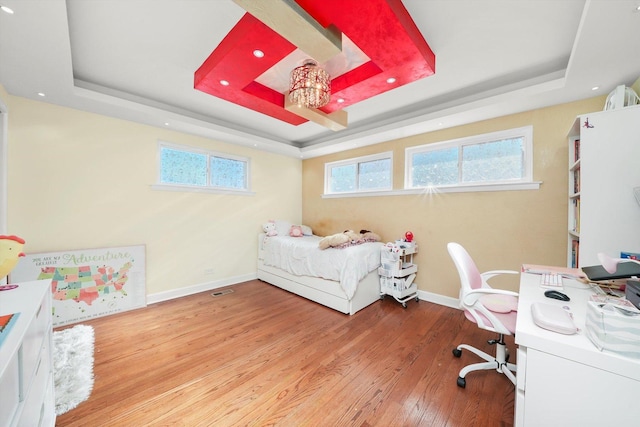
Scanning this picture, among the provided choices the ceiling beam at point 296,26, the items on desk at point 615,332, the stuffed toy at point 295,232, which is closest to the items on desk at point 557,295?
the items on desk at point 615,332

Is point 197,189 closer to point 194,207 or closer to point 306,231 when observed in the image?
point 194,207

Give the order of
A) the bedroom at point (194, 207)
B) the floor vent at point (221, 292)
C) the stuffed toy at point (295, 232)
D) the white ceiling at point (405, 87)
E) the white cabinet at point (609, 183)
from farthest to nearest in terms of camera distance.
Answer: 1. the stuffed toy at point (295, 232)
2. the floor vent at point (221, 292)
3. the bedroom at point (194, 207)
4. the white cabinet at point (609, 183)
5. the white ceiling at point (405, 87)

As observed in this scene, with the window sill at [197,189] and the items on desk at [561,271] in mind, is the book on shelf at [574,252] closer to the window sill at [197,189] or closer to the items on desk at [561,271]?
the items on desk at [561,271]

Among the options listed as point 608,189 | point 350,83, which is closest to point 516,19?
point 350,83

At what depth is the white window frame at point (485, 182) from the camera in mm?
2512

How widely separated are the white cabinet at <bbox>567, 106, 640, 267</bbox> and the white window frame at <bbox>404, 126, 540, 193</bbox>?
76cm

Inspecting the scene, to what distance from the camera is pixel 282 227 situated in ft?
14.1

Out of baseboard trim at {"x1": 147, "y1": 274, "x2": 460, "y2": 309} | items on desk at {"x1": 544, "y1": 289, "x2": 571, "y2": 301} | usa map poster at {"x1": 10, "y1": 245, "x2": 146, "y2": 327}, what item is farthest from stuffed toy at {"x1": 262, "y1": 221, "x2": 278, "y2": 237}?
items on desk at {"x1": 544, "y1": 289, "x2": 571, "y2": 301}

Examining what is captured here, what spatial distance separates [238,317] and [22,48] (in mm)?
2844

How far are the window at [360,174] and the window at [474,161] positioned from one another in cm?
39

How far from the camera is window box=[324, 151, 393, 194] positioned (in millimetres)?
3698

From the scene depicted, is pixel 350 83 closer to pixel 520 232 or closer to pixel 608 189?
pixel 608 189

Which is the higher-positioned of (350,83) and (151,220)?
(350,83)

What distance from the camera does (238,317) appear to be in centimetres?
266
